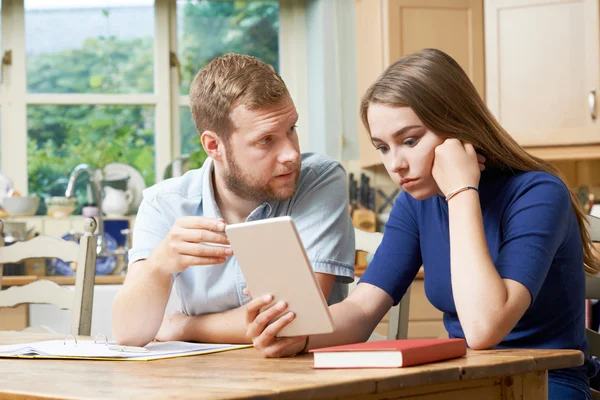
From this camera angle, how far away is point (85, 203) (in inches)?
155

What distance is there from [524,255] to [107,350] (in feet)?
2.36

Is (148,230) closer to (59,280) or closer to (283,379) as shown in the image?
(283,379)

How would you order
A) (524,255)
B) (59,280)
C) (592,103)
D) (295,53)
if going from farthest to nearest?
(295,53), (592,103), (59,280), (524,255)

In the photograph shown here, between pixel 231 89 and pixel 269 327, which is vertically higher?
pixel 231 89

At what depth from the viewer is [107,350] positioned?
1.38 meters

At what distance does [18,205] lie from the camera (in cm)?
378

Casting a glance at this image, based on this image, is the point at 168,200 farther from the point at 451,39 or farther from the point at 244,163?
the point at 451,39

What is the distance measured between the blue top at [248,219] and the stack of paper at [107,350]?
0.53 feet

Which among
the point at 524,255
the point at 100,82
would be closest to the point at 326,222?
the point at 524,255

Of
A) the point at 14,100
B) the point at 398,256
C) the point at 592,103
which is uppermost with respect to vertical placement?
the point at 14,100

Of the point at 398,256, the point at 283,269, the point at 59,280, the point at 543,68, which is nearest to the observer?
the point at 283,269

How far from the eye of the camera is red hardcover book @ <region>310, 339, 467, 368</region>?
1.01m

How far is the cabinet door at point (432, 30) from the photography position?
142 inches

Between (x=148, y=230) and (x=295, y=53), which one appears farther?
(x=295, y=53)
